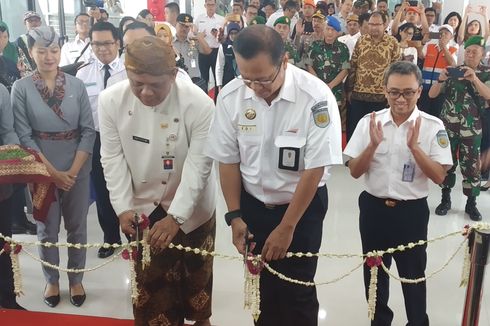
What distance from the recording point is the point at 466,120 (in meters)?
3.72

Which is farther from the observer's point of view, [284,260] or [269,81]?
[284,260]

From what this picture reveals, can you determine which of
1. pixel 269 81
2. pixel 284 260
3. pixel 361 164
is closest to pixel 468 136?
pixel 361 164

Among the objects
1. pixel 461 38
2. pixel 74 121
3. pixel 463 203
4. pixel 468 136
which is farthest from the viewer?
pixel 461 38

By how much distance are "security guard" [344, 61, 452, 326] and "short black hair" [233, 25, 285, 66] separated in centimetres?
71

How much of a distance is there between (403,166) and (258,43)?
0.94m

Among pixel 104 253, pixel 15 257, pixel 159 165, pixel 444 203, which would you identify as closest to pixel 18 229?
pixel 104 253

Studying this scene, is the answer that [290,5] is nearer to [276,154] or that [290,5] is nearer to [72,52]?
[72,52]

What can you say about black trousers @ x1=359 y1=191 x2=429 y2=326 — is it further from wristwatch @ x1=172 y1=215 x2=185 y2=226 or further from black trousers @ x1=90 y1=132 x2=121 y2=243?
black trousers @ x1=90 y1=132 x2=121 y2=243

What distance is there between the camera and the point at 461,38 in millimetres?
5688

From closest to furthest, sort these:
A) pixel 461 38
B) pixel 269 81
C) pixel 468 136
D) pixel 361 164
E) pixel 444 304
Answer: pixel 269 81
pixel 361 164
pixel 444 304
pixel 468 136
pixel 461 38

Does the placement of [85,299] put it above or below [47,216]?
below

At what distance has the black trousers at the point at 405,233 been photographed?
2.19 meters

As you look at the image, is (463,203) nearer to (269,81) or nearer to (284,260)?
(284,260)

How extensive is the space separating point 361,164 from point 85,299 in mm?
1656
